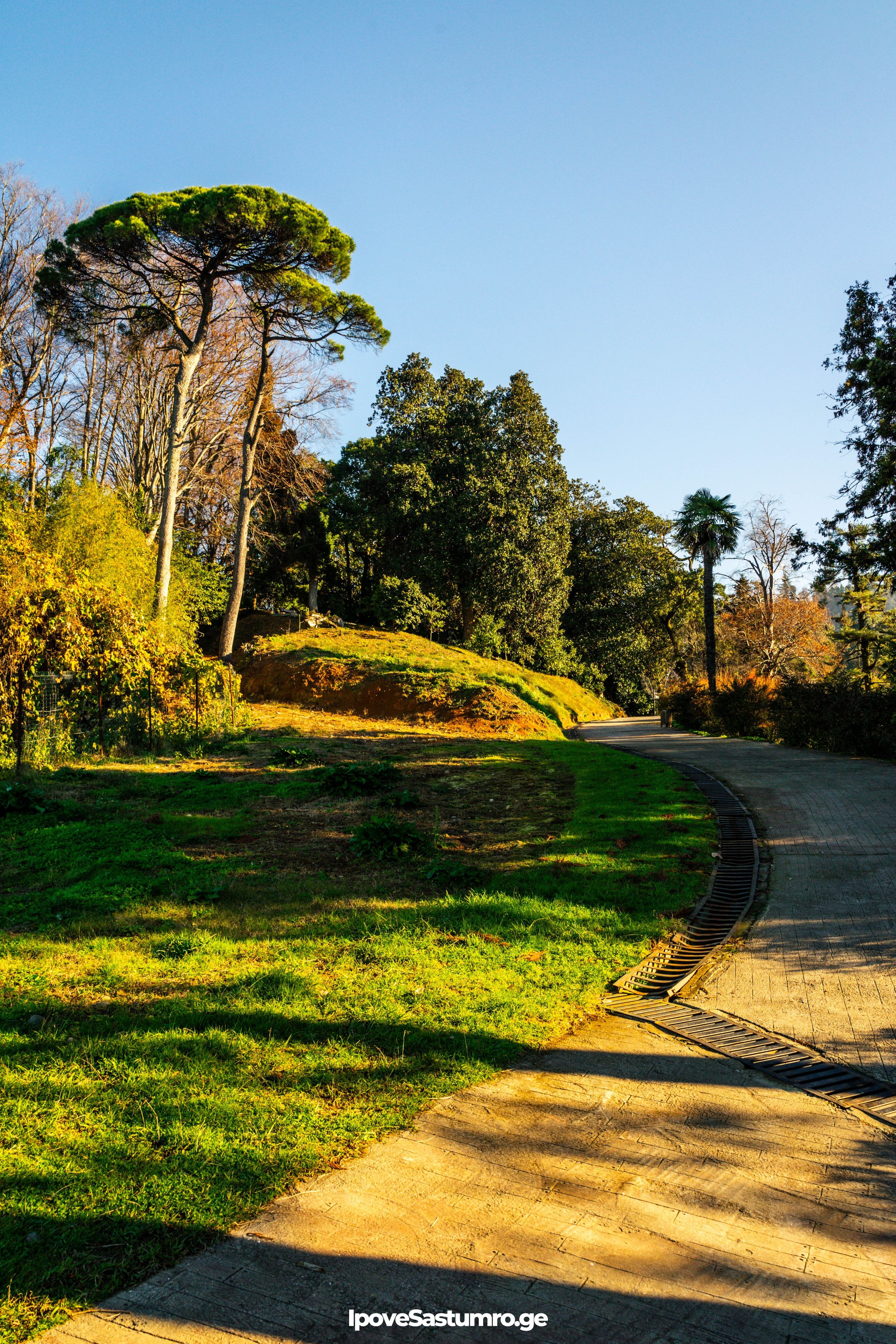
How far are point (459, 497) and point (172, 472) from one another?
14.6m

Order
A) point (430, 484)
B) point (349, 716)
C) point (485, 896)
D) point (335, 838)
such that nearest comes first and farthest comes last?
1. point (485, 896)
2. point (335, 838)
3. point (349, 716)
4. point (430, 484)

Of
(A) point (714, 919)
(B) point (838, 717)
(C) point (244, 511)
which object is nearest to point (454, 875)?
(A) point (714, 919)

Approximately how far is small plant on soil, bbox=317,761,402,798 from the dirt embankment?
8380 mm

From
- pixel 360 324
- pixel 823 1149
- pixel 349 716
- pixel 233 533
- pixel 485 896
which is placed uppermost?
pixel 360 324

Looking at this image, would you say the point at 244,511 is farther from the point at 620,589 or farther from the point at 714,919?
the point at 620,589

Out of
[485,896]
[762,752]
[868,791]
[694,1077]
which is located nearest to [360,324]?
[762,752]

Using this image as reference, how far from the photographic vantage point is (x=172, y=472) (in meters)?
20.0

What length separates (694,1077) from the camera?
3898mm

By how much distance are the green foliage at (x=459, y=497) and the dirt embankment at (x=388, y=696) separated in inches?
425

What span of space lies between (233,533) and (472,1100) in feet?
104

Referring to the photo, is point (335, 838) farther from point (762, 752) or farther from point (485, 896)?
point (762, 752)

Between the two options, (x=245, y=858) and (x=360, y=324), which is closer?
(x=245, y=858)

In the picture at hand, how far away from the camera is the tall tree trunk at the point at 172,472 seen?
1967 cm

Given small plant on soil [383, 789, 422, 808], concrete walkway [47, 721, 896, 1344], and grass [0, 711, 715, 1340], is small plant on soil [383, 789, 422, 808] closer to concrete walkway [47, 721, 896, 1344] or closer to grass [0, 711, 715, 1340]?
grass [0, 711, 715, 1340]
